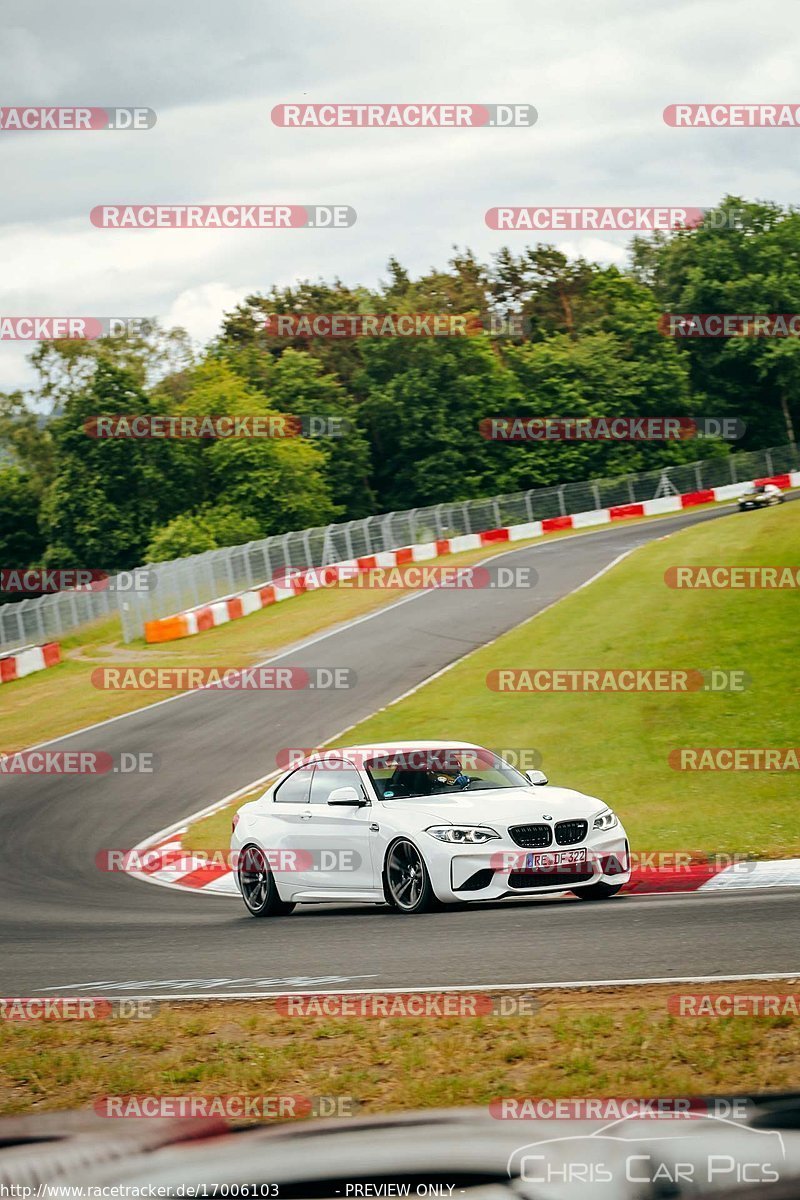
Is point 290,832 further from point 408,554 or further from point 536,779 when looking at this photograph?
point 408,554

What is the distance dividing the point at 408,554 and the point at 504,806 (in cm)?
4042

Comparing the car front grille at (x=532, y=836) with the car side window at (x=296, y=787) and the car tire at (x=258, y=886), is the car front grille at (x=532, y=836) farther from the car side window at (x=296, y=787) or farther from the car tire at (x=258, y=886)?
the car tire at (x=258, y=886)

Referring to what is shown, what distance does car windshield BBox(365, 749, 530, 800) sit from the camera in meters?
12.6

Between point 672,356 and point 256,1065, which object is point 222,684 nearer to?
point 256,1065

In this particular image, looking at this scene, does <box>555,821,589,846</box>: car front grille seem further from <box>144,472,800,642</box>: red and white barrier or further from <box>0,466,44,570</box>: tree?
<box>0,466,44,570</box>: tree

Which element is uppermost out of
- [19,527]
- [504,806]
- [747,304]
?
[747,304]

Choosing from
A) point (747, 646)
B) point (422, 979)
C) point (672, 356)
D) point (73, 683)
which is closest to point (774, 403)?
point (672, 356)

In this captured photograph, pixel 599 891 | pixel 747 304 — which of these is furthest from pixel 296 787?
pixel 747 304

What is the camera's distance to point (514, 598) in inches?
1475

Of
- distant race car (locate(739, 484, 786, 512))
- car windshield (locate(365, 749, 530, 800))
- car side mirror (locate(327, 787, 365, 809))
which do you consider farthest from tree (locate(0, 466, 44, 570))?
car side mirror (locate(327, 787, 365, 809))

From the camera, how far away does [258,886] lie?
524 inches

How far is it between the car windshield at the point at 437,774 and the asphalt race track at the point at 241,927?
106 cm

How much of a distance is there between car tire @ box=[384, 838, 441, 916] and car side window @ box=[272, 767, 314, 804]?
1.44 meters

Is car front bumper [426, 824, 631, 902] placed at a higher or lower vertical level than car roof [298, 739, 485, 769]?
lower
